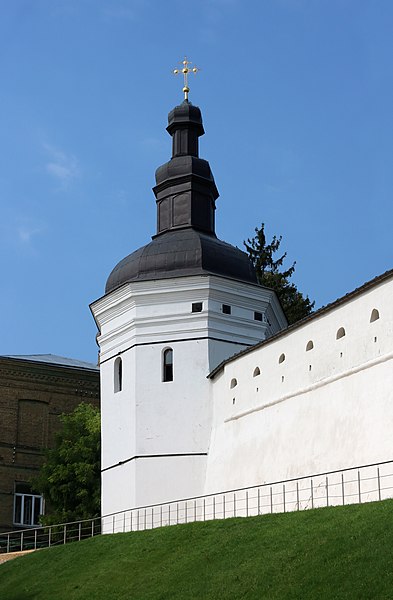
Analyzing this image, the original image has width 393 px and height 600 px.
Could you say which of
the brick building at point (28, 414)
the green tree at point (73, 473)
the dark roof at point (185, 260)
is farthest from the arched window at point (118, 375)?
the brick building at point (28, 414)

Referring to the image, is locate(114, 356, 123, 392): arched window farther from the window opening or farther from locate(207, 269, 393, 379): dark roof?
the window opening

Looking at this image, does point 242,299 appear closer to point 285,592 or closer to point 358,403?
point 358,403

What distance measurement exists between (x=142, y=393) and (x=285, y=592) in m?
13.4

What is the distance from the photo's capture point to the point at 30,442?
4259cm

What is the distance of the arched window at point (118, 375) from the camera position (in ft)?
110

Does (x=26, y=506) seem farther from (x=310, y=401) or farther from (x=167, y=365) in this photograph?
(x=310, y=401)

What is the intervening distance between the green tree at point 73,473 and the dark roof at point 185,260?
22.7 ft

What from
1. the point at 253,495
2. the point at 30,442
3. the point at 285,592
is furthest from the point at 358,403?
the point at 30,442

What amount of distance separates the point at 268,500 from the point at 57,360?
2001 centimetres

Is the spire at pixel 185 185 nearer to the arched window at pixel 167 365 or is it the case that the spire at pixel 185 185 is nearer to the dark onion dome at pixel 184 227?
the dark onion dome at pixel 184 227

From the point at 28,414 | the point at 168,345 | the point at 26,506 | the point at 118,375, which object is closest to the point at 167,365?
the point at 168,345

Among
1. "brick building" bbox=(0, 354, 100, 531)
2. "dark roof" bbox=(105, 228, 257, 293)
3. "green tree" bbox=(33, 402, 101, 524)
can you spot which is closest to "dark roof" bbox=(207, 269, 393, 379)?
"dark roof" bbox=(105, 228, 257, 293)

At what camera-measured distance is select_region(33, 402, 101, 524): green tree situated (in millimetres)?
37812

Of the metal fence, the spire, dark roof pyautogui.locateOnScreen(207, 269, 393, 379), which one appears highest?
the spire
